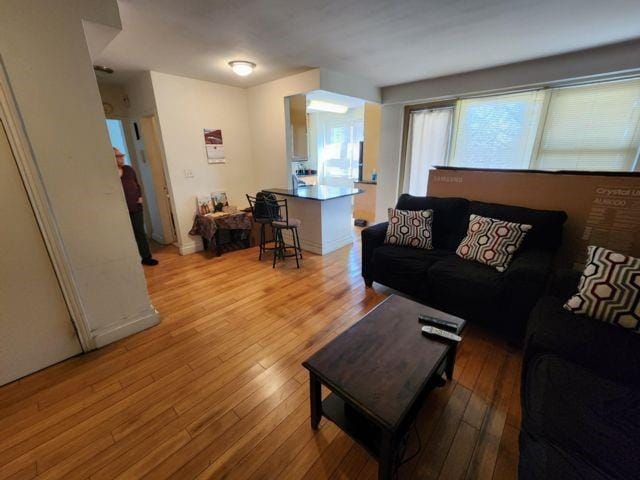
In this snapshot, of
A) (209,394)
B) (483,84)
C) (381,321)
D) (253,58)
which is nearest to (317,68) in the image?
(253,58)

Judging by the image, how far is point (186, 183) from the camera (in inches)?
148

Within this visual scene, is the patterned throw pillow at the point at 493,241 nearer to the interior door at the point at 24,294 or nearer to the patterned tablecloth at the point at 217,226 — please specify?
the patterned tablecloth at the point at 217,226

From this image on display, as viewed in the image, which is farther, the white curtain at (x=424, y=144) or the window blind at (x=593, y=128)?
the white curtain at (x=424, y=144)

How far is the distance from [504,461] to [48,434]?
2372 mm

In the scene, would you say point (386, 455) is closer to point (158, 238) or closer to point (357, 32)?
point (357, 32)

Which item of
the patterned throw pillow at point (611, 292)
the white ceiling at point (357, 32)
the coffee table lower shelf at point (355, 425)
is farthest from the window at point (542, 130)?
the coffee table lower shelf at point (355, 425)

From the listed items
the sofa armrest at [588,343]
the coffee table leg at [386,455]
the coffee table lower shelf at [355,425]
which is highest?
the sofa armrest at [588,343]

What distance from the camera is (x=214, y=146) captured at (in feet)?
13.0

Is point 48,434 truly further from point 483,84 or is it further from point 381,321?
point 483,84

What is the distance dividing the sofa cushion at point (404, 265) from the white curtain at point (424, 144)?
189 centimetres

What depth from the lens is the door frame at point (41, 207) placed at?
59.0 inches

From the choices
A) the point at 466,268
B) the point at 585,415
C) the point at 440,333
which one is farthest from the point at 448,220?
the point at 585,415

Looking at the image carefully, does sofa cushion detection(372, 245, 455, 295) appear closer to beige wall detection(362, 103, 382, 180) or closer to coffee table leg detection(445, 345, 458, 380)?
coffee table leg detection(445, 345, 458, 380)

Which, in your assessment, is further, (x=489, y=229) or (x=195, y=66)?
(x=195, y=66)
